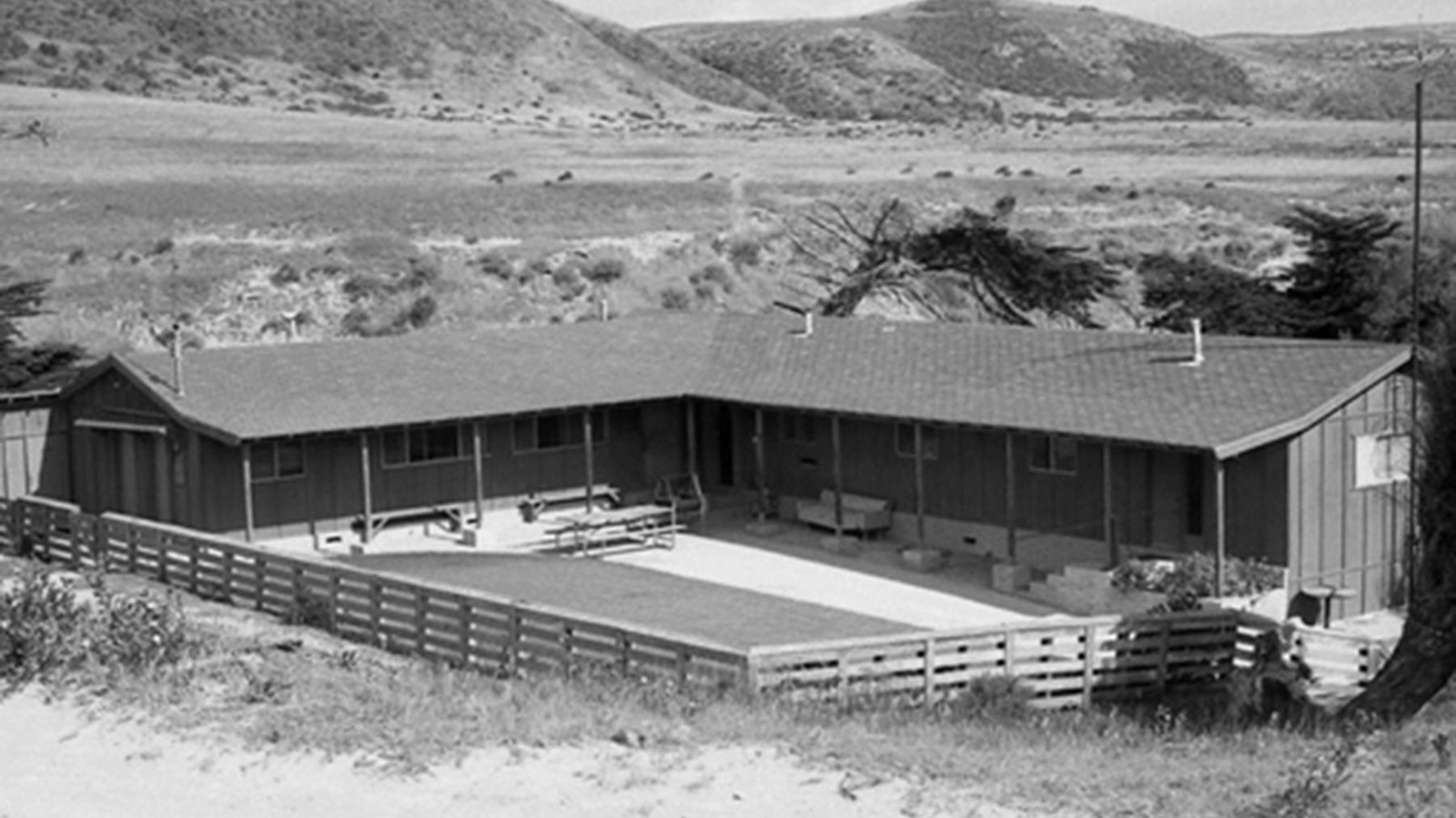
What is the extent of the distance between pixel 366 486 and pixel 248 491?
6.69 ft

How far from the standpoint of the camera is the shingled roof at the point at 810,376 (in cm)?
2794

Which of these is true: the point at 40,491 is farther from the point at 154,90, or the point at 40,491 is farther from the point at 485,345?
the point at 154,90

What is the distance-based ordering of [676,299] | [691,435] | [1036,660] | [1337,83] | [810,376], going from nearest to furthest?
1. [1036,660]
2. [810,376]
3. [691,435]
4. [676,299]
5. [1337,83]

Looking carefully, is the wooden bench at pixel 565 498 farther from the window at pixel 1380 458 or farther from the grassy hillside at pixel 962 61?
the grassy hillside at pixel 962 61

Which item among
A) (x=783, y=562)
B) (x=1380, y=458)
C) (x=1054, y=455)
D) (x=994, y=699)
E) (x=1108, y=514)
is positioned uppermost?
(x=1380, y=458)

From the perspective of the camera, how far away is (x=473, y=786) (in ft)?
52.7

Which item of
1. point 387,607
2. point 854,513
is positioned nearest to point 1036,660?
point 387,607

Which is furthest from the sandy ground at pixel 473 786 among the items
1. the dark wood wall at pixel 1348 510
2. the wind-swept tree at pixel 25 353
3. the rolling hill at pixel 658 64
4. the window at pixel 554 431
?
the rolling hill at pixel 658 64

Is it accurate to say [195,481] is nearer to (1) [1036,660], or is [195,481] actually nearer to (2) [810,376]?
(2) [810,376]

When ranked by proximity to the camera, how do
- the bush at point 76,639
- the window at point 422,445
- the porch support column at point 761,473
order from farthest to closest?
1. the porch support column at point 761,473
2. the window at point 422,445
3. the bush at point 76,639

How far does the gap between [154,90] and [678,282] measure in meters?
44.1

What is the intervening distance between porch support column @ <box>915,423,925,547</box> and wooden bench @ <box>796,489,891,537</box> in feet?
2.29

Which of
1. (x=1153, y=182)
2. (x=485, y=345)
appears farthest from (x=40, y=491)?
(x=1153, y=182)

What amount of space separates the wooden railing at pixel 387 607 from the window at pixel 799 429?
11.5m
